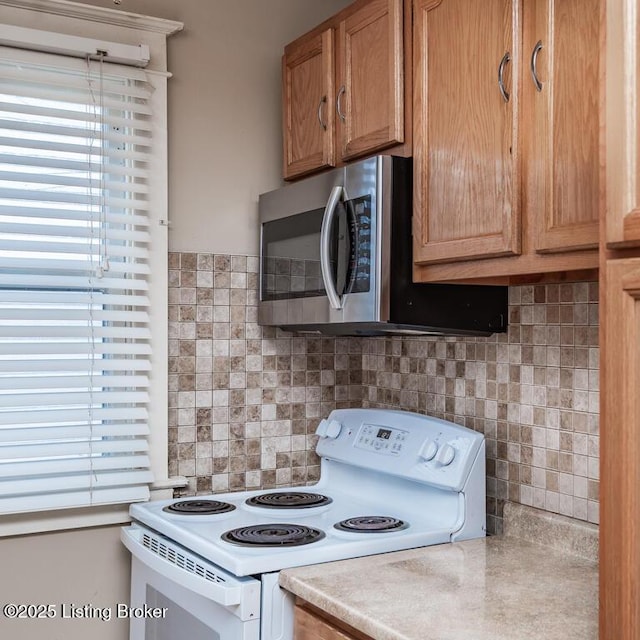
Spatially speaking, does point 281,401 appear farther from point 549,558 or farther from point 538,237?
point 538,237

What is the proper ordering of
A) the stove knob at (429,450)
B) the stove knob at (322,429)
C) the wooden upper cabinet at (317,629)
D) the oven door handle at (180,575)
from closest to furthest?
1. the wooden upper cabinet at (317,629)
2. the oven door handle at (180,575)
3. the stove knob at (429,450)
4. the stove knob at (322,429)

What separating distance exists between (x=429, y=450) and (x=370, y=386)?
0.57 meters

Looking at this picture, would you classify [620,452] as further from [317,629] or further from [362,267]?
[362,267]

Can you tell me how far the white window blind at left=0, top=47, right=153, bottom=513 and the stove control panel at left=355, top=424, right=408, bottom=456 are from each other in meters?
0.61

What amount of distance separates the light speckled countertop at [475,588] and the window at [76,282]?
29.7 inches

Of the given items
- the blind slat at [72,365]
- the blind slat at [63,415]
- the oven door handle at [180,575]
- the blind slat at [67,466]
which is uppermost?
the blind slat at [72,365]

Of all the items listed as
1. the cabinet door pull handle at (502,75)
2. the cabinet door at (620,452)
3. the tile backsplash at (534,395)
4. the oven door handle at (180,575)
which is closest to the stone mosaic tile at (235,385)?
the oven door handle at (180,575)

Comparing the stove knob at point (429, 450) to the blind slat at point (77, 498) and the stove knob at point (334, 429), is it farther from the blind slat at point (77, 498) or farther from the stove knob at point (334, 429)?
the blind slat at point (77, 498)

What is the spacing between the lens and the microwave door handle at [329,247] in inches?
77.2

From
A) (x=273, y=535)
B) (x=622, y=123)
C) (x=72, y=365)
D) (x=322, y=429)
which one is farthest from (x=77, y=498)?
(x=622, y=123)

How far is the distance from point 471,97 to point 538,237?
36 cm

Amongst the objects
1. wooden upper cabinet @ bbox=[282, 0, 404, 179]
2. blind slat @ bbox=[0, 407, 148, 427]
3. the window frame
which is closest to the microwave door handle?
wooden upper cabinet @ bbox=[282, 0, 404, 179]

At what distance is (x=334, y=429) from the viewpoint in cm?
238

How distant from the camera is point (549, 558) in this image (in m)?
1.81
